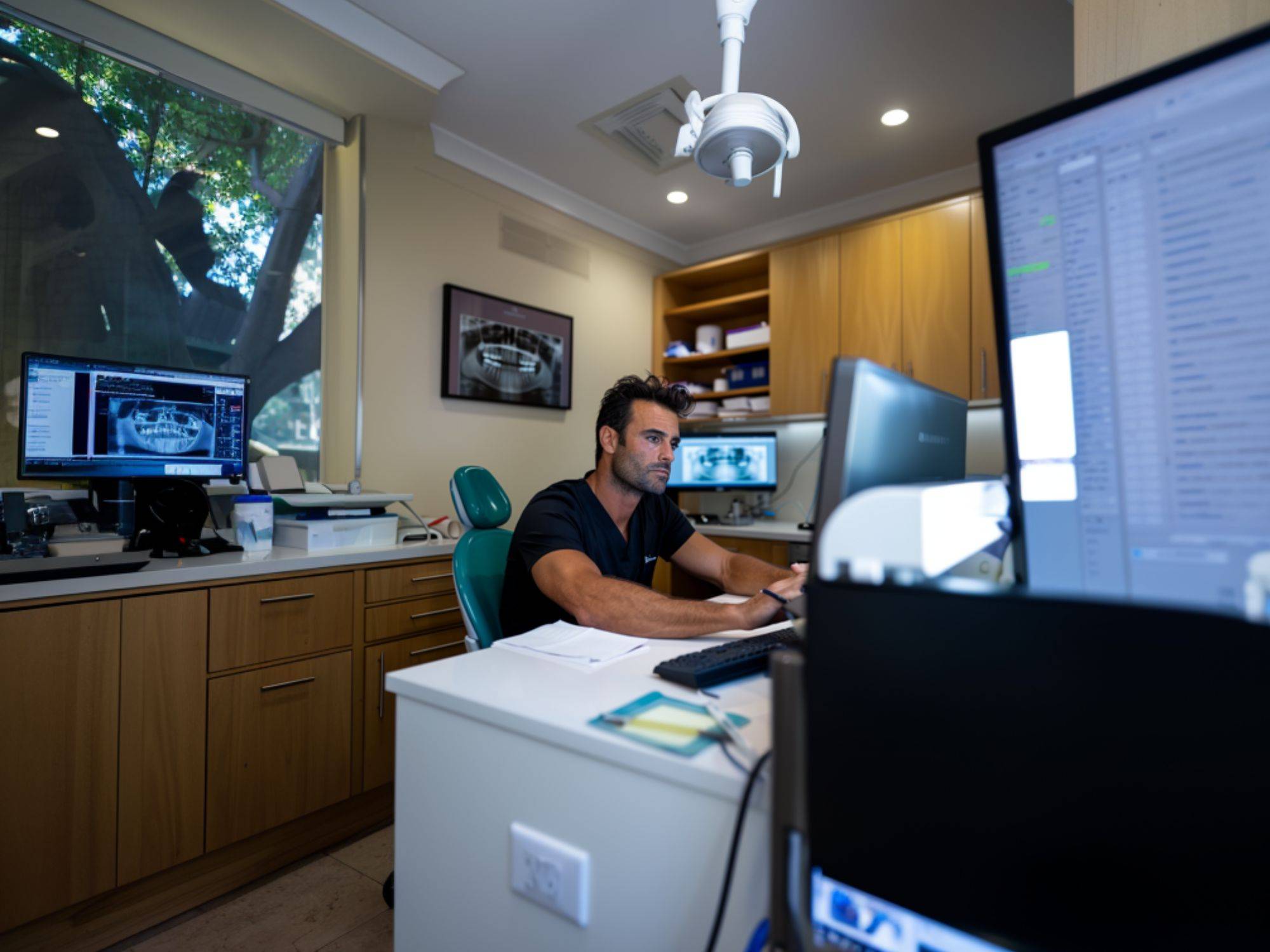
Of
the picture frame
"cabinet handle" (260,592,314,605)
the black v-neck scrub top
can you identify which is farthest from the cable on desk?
the picture frame

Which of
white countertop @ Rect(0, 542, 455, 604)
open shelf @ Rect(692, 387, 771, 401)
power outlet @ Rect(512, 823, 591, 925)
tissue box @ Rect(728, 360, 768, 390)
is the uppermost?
tissue box @ Rect(728, 360, 768, 390)

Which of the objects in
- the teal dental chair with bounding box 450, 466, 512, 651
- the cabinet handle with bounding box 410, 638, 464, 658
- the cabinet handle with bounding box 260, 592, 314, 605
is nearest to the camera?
the teal dental chair with bounding box 450, 466, 512, 651

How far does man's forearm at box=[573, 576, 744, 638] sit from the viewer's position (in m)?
1.32

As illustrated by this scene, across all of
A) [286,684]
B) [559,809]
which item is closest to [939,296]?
[559,809]

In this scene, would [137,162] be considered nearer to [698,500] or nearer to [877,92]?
[877,92]

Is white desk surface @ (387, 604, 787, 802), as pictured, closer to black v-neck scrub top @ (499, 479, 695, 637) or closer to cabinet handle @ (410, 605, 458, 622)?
black v-neck scrub top @ (499, 479, 695, 637)

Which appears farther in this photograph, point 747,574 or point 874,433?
point 747,574

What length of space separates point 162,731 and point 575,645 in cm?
134

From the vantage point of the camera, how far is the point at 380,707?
219 centimetres

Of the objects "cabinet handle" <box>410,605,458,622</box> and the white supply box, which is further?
"cabinet handle" <box>410,605,458,622</box>

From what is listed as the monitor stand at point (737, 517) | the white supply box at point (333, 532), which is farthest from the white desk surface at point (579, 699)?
the monitor stand at point (737, 517)

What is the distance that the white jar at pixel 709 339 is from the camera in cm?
411

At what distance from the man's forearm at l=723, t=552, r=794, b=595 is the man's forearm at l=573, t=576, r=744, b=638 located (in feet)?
1.68

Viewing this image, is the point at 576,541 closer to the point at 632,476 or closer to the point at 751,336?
the point at 632,476
